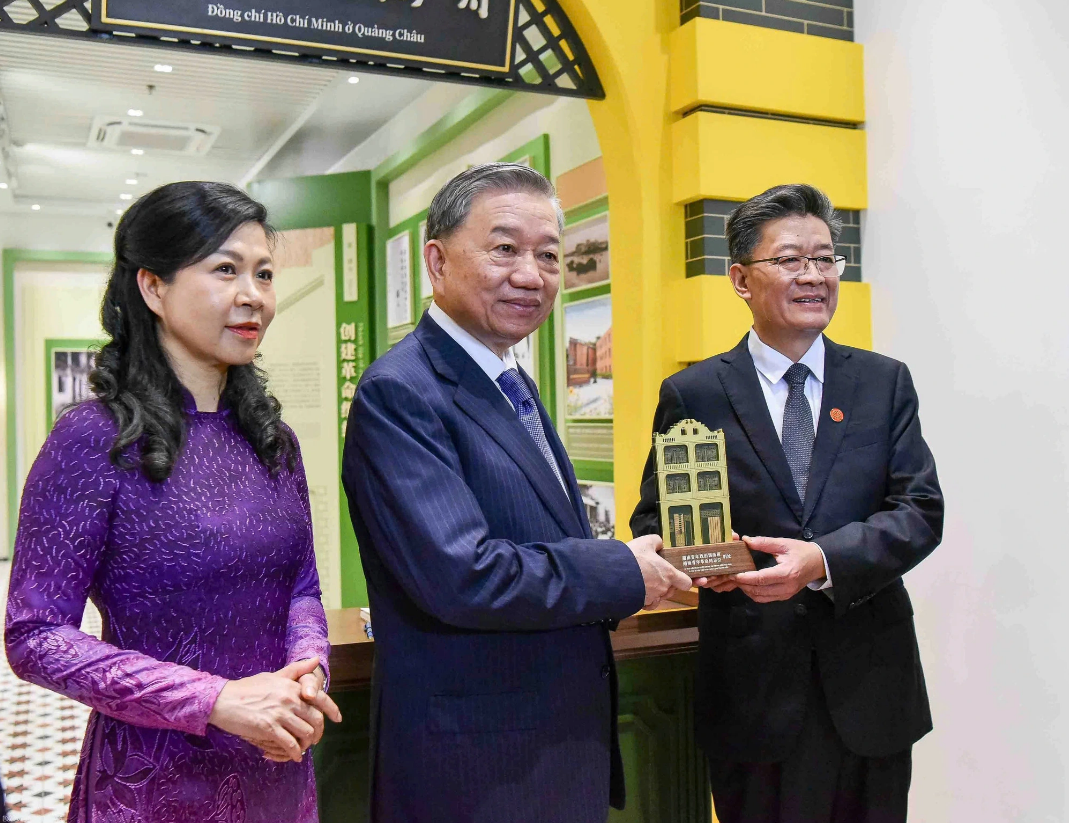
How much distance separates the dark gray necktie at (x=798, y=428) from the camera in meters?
2.06

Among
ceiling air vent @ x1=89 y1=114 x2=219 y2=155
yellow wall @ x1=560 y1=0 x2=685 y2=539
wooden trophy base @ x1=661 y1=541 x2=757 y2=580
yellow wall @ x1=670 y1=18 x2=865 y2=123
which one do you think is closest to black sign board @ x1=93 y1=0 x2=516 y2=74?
yellow wall @ x1=560 y1=0 x2=685 y2=539

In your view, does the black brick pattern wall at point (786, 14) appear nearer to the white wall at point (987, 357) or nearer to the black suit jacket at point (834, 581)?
the white wall at point (987, 357)

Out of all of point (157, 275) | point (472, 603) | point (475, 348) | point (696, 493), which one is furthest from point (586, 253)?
point (472, 603)

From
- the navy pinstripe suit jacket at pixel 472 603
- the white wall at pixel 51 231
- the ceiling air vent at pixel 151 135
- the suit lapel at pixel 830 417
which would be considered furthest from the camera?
the white wall at pixel 51 231

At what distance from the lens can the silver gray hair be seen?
1722 millimetres

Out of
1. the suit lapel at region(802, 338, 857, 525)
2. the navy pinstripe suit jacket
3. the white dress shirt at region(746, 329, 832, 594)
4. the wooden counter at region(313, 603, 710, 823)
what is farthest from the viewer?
the wooden counter at region(313, 603, 710, 823)

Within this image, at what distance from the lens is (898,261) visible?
347 cm

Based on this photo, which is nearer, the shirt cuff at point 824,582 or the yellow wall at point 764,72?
the shirt cuff at point 824,582

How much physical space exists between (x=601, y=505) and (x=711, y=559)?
131 inches

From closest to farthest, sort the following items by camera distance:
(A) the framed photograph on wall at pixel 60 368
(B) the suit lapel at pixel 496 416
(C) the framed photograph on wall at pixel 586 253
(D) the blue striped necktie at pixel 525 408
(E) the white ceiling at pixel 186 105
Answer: (B) the suit lapel at pixel 496 416
(D) the blue striped necktie at pixel 525 408
(C) the framed photograph on wall at pixel 586 253
(E) the white ceiling at pixel 186 105
(A) the framed photograph on wall at pixel 60 368

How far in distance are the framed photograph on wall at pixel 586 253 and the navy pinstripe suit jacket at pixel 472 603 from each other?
3.36m

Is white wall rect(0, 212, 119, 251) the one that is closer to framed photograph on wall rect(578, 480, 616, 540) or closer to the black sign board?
framed photograph on wall rect(578, 480, 616, 540)

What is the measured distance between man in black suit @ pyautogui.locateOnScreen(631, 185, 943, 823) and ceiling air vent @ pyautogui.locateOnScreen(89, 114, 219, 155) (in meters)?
7.27

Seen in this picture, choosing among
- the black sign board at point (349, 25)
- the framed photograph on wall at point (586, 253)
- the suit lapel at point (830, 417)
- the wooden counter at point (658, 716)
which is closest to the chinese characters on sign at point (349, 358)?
the framed photograph on wall at point (586, 253)
